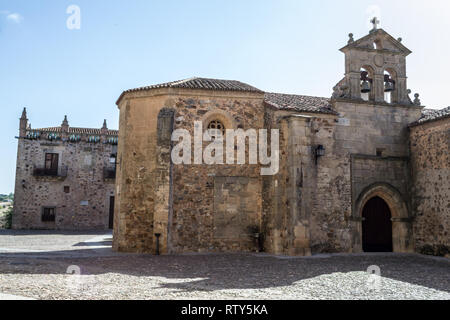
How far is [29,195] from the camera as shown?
86.6ft

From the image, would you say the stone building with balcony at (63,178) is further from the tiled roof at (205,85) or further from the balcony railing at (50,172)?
the tiled roof at (205,85)

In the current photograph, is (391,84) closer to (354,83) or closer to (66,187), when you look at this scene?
(354,83)

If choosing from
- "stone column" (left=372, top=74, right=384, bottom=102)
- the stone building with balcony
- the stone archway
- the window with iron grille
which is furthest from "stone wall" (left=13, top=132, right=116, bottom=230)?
"stone column" (left=372, top=74, right=384, bottom=102)

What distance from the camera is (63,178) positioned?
26828 millimetres

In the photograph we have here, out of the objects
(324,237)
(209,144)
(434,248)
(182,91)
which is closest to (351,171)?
(324,237)

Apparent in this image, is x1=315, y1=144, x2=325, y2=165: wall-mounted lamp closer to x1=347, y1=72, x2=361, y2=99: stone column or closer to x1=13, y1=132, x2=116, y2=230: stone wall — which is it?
x1=347, y1=72, x2=361, y2=99: stone column

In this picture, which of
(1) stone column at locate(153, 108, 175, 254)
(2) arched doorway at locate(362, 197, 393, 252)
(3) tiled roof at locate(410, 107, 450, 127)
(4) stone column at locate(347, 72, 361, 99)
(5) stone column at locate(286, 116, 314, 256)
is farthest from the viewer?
(4) stone column at locate(347, 72, 361, 99)

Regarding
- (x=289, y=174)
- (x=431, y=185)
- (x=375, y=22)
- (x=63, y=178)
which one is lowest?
(x=431, y=185)

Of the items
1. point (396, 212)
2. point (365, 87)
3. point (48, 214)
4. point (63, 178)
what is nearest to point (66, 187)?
point (63, 178)

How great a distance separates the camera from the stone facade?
41.2ft

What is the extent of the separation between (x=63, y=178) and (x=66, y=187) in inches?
27.1

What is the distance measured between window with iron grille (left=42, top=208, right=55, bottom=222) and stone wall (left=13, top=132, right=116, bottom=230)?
22cm
